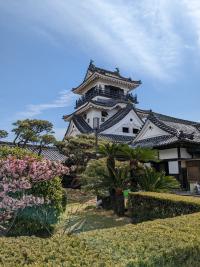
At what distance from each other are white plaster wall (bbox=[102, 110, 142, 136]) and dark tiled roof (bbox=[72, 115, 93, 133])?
2.82m

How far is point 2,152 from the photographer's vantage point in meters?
8.10

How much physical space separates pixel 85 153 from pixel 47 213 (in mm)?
12233

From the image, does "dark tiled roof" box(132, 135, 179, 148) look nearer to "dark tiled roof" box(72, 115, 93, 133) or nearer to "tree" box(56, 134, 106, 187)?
"tree" box(56, 134, 106, 187)

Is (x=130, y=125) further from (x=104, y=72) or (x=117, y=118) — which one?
(x=104, y=72)

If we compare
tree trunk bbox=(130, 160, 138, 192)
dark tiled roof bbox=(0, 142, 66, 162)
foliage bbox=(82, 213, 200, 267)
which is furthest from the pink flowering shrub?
dark tiled roof bbox=(0, 142, 66, 162)

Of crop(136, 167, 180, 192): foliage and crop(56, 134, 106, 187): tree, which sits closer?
crop(136, 167, 180, 192): foliage

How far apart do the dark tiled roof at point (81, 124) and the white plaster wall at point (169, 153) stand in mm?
13799

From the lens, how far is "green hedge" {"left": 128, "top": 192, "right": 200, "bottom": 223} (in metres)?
7.85

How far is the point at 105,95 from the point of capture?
34750 mm

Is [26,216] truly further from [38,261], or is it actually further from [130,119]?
[130,119]

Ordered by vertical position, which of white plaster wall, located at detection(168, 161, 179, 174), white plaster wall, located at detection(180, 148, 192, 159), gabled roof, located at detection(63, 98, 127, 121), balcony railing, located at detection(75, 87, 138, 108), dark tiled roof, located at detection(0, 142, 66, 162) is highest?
balcony railing, located at detection(75, 87, 138, 108)

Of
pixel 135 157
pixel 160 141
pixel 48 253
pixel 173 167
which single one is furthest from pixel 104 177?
pixel 160 141

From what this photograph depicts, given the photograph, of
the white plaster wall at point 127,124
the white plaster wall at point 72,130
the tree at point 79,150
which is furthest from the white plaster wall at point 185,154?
the white plaster wall at point 72,130

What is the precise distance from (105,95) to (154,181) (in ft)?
80.7
